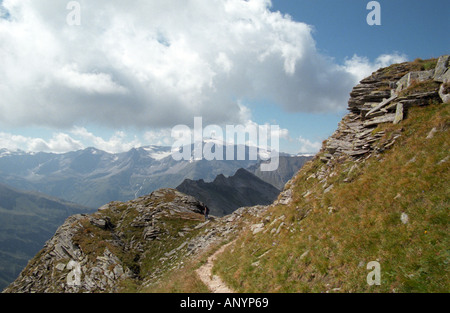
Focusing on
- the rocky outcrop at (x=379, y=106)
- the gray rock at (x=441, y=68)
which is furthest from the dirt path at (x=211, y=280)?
the gray rock at (x=441, y=68)

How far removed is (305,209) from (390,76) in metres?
21.3

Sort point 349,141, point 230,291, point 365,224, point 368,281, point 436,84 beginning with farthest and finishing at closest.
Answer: point 349,141 < point 436,84 < point 230,291 < point 365,224 < point 368,281

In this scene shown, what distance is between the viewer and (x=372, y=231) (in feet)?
44.7

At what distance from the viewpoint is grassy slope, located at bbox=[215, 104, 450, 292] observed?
1084 cm

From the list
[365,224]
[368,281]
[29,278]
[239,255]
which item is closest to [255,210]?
[239,255]

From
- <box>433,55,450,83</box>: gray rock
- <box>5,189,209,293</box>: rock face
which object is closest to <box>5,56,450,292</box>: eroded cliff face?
<box>433,55,450,83</box>: gray rock

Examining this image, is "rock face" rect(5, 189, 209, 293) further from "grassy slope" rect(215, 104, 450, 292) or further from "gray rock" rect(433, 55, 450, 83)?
"gray rock" rect(433, 55, 450, 83)

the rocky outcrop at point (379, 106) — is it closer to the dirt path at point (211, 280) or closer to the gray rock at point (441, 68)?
the gray rock at point (441, 68)

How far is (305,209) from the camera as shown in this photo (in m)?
21.1

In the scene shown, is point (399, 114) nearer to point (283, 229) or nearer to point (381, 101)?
point (381, 101)

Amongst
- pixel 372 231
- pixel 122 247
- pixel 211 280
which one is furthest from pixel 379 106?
pixel 122 247

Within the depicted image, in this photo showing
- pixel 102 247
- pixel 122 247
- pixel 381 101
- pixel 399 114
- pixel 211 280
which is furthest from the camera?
pixel 122 247

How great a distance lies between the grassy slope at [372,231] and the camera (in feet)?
35.6
